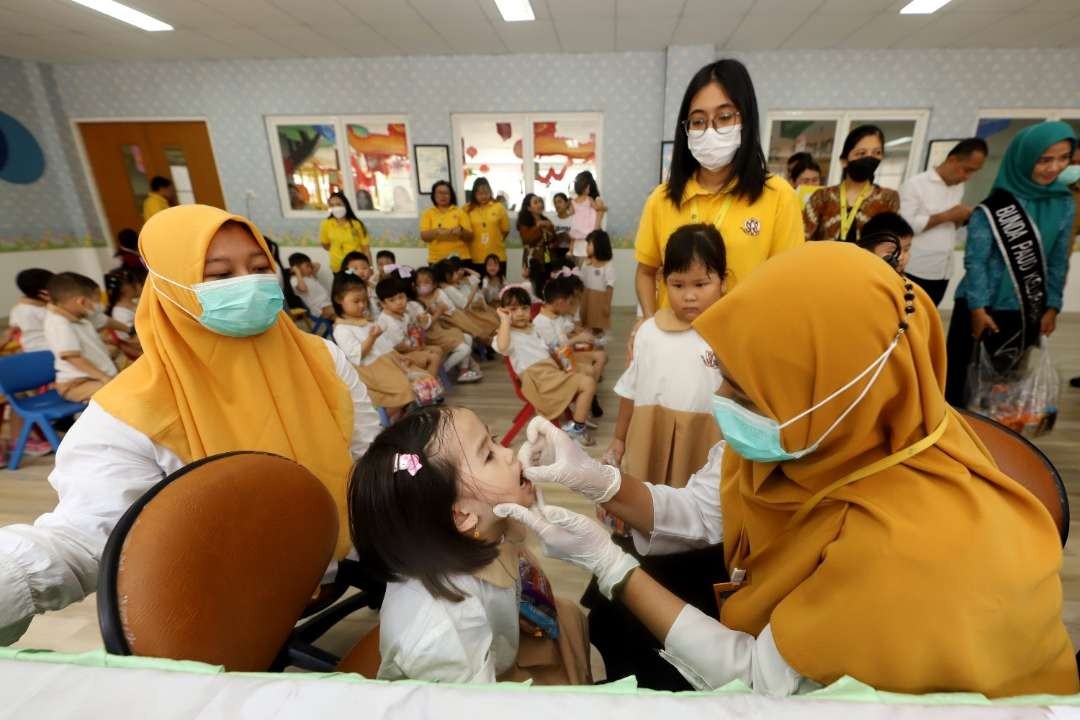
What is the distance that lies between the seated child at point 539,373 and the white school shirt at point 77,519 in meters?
1.88

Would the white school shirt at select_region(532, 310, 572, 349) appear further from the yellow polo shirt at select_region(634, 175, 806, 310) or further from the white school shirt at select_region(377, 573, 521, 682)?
the white school shirt at select_region(377, 573, 521, 682)

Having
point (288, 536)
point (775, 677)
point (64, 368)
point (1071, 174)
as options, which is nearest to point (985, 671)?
point (775, 677)

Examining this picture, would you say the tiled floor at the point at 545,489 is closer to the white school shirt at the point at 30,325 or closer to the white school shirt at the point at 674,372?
the white school shirt at the point at 30,325

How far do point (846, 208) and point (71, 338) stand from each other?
167 inches

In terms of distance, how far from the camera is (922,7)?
13.9ft

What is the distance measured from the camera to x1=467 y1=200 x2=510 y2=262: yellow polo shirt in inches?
217

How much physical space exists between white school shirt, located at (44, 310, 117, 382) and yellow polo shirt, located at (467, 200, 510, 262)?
361cm

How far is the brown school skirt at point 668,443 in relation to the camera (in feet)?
5.02

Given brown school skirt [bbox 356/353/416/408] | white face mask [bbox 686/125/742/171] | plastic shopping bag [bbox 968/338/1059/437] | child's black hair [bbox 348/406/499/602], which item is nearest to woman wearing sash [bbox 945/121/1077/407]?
plastic shopping bag [bbox 968/338/1059/437]

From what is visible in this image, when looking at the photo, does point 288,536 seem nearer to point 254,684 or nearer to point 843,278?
point 254,684

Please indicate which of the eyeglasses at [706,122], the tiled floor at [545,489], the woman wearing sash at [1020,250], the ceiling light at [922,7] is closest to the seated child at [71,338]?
the tiled floor at [545,489]

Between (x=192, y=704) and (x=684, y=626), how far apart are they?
703mm

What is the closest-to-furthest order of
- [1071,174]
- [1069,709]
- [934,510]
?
[1069,709] < [934,510] < [1071,174]

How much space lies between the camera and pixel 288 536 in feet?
2.82
